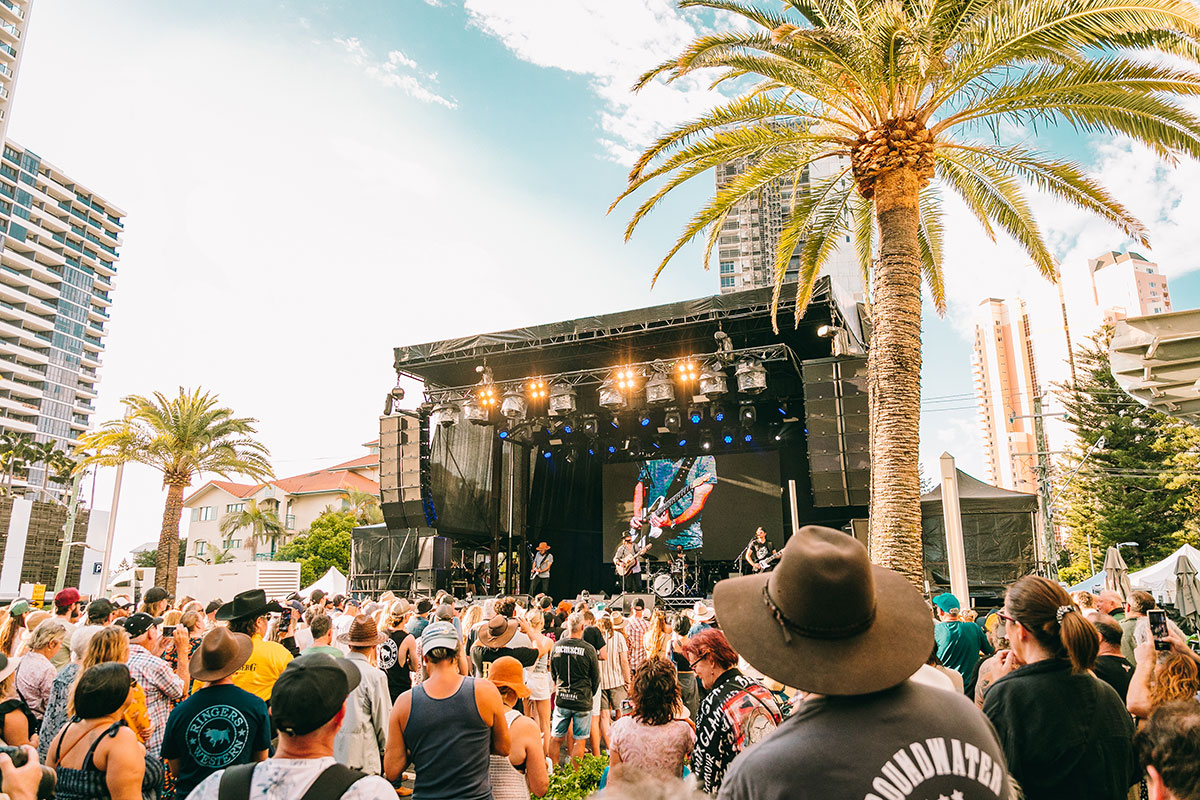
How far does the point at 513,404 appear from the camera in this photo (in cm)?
1838

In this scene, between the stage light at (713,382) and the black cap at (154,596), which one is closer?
the black cap at (154,596)

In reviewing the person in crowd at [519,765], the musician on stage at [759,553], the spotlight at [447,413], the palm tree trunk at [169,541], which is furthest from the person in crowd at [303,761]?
the palm tree trunk at [169,541]

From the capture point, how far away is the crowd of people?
1452 millimetres

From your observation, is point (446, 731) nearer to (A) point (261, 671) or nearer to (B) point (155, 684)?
(A) point (261, 671)

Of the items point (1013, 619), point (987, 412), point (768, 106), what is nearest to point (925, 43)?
point (768, 106)

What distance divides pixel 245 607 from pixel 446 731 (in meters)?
1.77

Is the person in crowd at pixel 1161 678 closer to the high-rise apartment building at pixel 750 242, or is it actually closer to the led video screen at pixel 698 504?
the led video screen at pixel 698 504

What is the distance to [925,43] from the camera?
22.6ft

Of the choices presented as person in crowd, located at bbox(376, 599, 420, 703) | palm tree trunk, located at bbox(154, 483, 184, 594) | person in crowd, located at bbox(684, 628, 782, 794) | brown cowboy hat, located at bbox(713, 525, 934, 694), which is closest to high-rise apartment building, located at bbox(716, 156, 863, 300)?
palm tree trunk, located at bbox(154, 483, 184, 594)

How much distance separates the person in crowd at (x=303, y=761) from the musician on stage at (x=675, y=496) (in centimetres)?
1980

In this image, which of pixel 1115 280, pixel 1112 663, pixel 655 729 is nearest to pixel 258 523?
pixel 655 729

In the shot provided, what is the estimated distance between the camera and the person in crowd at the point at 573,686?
690 cm

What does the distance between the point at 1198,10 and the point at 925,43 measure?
6.81 feet

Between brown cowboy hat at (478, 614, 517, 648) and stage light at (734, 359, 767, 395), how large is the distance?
1070cm
